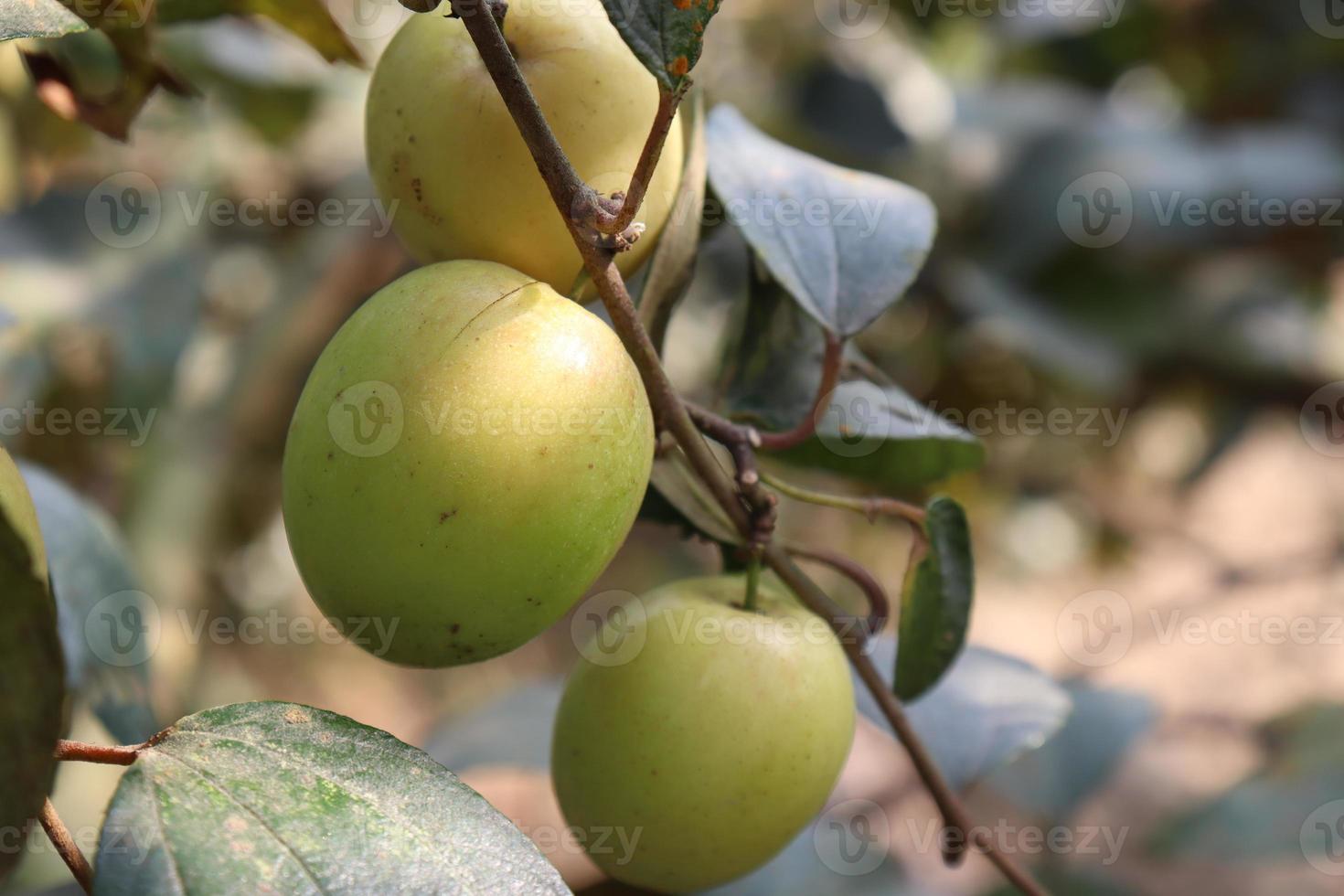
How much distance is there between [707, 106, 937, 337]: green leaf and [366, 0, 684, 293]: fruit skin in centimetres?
9

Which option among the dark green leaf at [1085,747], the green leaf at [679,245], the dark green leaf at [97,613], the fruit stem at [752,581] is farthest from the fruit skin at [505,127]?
the dark green leaf at [1085,747]

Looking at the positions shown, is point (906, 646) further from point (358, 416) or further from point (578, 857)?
point (578, 857)

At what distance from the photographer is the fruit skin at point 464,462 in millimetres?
346

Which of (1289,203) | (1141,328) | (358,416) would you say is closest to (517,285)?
(358,416)

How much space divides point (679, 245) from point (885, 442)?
0.56ft

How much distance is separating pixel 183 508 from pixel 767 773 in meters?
0.88

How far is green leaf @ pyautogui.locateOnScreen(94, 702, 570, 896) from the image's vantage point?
304 millimetres

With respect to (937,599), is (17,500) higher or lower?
higher

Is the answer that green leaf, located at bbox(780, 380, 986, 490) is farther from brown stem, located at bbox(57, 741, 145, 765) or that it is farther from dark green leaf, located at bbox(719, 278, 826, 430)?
brown stem, located at bbox(57, 741, 145, 765)

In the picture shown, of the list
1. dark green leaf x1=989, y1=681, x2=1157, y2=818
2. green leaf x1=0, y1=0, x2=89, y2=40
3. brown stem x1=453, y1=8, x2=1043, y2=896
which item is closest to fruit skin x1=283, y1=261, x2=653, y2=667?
brown stem x1=453, y1=8, x2=1043, y2=896

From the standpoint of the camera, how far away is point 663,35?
334mm

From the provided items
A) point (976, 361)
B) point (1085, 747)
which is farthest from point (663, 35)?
point (976, 361)

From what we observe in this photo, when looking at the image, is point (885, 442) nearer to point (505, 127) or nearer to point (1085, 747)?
point (505, 127)

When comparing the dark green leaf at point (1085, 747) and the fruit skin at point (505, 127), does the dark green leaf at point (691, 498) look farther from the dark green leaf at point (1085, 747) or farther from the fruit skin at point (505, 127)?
the dark green leaf at point (1085, 747)
